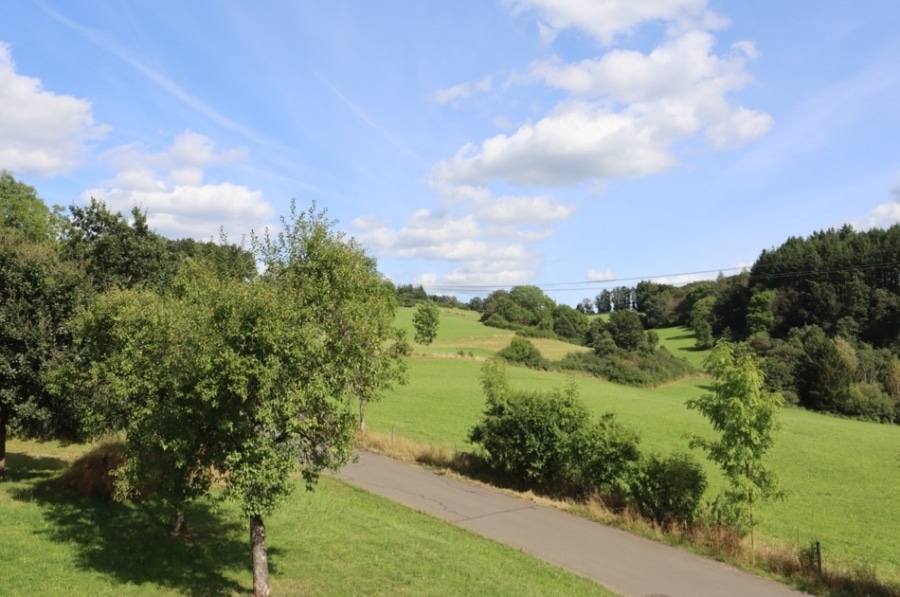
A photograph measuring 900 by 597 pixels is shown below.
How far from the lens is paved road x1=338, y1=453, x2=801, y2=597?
12766mm

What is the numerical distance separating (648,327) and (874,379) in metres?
63.6

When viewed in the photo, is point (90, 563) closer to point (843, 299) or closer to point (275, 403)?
point (275, 403)

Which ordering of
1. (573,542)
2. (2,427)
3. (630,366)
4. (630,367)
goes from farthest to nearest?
(630,366)
(630,367)
(2,427)
(573,542)

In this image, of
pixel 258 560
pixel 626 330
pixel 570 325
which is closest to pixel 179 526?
pixel 258 560

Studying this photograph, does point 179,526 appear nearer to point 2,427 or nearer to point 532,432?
point 2,427

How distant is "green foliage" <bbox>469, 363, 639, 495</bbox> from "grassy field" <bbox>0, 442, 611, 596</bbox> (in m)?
4.96

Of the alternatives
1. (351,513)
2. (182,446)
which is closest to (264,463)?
(182,446)

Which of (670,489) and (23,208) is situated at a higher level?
(23,208)

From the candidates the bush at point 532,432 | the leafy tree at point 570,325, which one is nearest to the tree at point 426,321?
the bush at point 532,432

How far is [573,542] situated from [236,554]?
8.23 metres

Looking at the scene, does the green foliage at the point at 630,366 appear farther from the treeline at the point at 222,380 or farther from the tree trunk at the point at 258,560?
the tree trunk at the point at 258,560

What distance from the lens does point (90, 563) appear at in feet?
36.4

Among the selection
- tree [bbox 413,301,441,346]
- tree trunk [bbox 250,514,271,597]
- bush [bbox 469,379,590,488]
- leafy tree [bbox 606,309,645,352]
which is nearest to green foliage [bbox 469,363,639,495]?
bush [bbox 469,379,590,488]

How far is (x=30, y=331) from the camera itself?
14820mm
